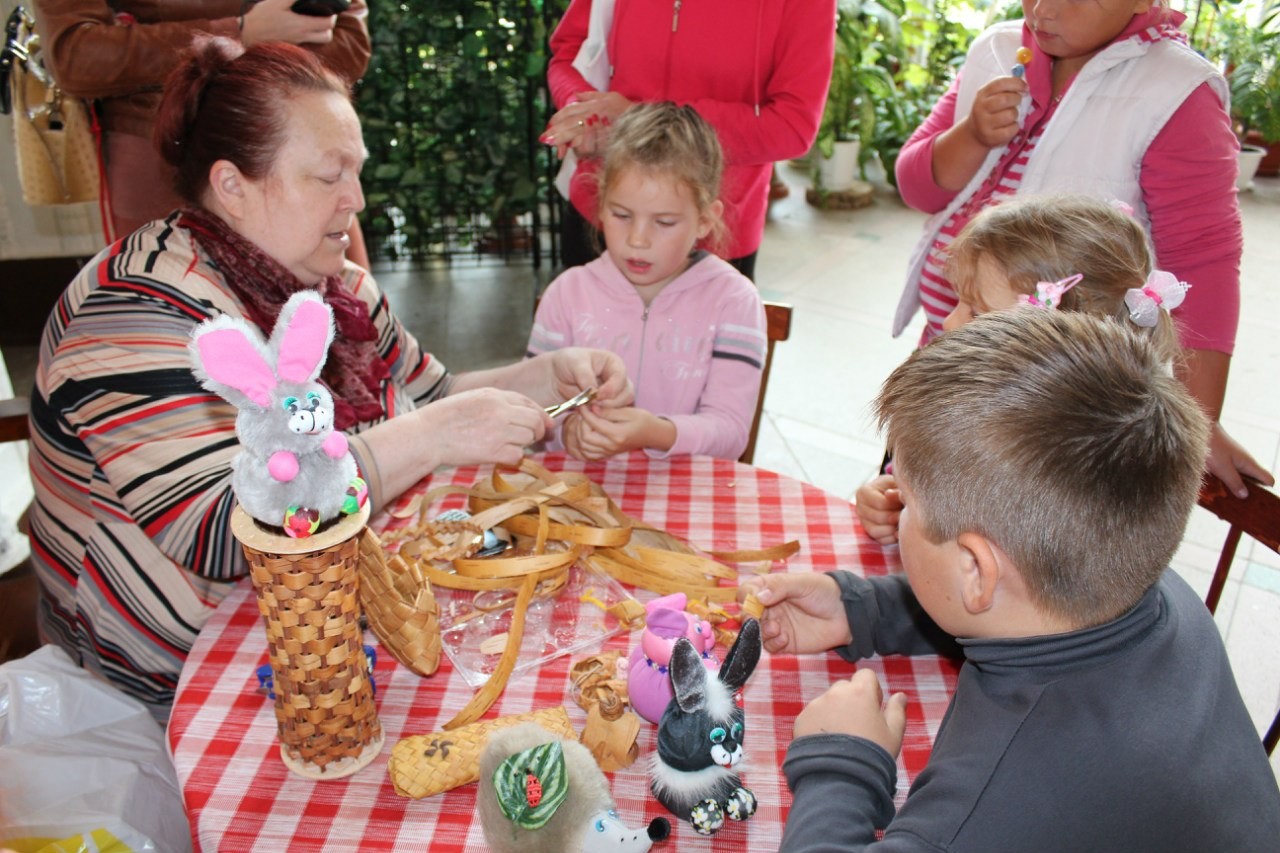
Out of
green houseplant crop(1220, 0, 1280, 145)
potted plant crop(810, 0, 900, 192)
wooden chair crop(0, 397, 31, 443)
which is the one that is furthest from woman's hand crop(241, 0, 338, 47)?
green houseplant crop(1220, 0, 1280, 145)

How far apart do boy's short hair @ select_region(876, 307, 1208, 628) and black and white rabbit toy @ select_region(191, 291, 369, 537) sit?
0.65 metres

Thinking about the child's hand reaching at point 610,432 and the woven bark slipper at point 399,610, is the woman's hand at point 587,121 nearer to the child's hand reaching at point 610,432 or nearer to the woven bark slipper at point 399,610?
the child's hand reaching at point 610,432

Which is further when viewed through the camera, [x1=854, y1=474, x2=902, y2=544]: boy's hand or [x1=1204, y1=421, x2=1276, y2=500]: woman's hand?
[x1=854, y1=474, x2=902, y2=544]: boy's hand

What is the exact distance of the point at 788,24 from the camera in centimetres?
248

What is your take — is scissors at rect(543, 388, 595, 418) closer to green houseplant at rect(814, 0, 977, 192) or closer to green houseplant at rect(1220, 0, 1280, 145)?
green houseplant at rect(814, 0, 977, 192)

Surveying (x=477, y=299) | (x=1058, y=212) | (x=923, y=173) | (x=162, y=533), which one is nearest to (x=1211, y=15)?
(x=477, y=299)

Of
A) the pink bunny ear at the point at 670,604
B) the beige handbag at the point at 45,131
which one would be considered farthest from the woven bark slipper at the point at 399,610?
the beige handbag at the point at 45,131

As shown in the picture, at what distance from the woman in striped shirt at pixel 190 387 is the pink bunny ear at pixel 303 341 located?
19.2 inches

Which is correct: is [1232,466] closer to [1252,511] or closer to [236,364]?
[1252,511]

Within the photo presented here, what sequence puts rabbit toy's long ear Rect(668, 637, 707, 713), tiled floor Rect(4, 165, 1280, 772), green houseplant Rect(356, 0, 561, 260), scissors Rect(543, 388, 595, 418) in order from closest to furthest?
rabbit toy's long ear Rect(668, 637, 707, 713), scissors Rect(543, 388, 595, 418), tiled floor Rect(4, 165, 1280, 772), green houseplant Rect(356, 0, 561, 260)

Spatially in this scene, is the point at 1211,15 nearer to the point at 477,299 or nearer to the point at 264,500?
the point at 477,299

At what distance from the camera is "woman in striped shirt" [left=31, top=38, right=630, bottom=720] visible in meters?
1.39

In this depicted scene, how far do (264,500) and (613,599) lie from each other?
0.63m

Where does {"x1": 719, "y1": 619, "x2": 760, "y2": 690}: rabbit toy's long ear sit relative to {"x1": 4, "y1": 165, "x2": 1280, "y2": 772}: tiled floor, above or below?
above
